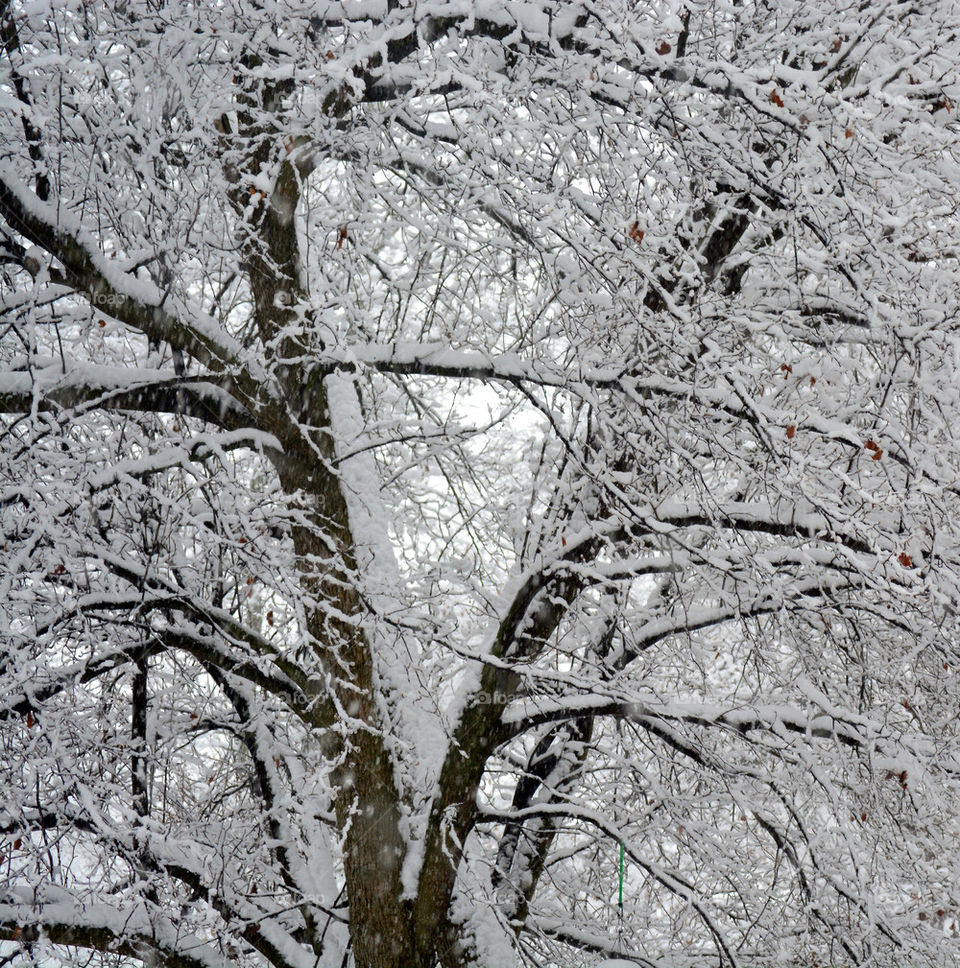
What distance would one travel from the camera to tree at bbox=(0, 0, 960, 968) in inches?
171

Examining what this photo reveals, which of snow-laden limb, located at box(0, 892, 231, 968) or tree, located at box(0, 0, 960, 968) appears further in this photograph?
snow-laden limb, located at box(0, 892, 231, 968)

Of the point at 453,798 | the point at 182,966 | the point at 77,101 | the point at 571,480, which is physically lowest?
the point at 182,966

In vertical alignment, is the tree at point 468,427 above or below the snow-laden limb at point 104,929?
above

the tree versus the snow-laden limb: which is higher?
the tree

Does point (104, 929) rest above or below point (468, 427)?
below

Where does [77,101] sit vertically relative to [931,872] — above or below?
above

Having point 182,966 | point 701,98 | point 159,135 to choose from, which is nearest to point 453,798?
point 182,966

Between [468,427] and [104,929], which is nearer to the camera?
[104,929]

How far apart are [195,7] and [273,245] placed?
1.43 metres

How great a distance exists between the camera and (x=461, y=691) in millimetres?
5426

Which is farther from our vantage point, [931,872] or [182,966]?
[931,872]

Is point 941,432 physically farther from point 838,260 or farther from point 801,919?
point 801,919

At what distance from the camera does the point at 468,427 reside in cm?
497

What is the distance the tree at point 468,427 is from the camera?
4340 mm
